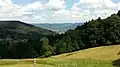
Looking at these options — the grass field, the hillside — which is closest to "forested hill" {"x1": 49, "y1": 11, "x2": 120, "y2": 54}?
the hillside

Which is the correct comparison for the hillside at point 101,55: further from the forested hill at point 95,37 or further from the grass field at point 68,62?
the forested hill at point 95,37

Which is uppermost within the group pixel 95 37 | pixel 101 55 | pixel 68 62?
pixel 68 62

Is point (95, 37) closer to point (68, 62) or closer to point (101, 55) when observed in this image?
point (101, 55)

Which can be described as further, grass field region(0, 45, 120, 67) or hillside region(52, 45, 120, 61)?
hillside region(52, 45, 120, 61)

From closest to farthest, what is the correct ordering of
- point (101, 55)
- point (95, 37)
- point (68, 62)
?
point (68, 62) → point (101, 55) → point (95, 37)

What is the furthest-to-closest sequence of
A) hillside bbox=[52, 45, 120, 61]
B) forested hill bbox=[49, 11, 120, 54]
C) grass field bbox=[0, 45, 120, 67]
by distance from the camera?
forested hill bbox=[49, 11, 120, 54], hillside bbox=[52, 45, 120, 61], grass field bbox=[0, 45, 120, 67]

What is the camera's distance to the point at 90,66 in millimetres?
51469

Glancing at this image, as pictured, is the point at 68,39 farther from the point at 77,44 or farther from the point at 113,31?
the point at 113,31

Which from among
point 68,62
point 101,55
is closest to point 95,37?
point 101,55

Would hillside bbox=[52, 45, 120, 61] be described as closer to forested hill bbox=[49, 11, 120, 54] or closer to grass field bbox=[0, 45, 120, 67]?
grass field bbox=[0, 45, 120, 67]

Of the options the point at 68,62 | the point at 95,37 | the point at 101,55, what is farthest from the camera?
the point at 95,37

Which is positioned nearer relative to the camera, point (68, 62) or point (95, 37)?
point (68, 62)

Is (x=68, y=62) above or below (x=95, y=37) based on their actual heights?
above

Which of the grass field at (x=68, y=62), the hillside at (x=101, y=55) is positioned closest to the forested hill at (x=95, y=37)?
the hillside at (x=101, y=55)
